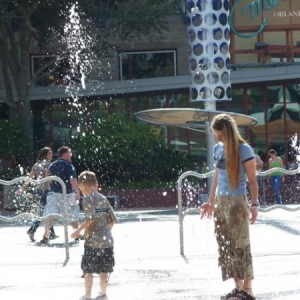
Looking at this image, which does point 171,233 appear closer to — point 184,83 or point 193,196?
point 193,196

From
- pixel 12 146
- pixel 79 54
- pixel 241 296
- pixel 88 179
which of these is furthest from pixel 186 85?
pixel 241 296

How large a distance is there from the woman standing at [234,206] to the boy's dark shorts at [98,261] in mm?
A: 1218

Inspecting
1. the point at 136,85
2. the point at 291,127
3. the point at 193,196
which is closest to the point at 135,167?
the point at 193,196

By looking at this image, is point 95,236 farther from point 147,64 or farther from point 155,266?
point 147,64

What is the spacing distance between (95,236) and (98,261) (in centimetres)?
24

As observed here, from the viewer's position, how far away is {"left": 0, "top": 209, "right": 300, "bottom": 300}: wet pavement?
403 inches

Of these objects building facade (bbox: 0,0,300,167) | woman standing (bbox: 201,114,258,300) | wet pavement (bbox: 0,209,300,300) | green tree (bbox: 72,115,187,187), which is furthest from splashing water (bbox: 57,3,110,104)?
woman standing (bbox: 201,114,258,300)

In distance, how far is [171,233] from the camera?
17.9 meters

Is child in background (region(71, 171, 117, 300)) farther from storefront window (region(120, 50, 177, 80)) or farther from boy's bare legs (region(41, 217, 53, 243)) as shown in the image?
storefront window (region(120, 50, 177, 80))

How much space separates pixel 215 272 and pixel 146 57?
3151cm

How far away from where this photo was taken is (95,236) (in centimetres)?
983

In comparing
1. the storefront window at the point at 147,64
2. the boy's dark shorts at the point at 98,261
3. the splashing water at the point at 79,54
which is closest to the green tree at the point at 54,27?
the splashing water at the point at 79,54

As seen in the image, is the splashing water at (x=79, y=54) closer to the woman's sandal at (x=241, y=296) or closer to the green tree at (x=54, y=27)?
the green tree at (x=54, y=27)

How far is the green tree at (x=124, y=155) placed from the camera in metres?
32.4
